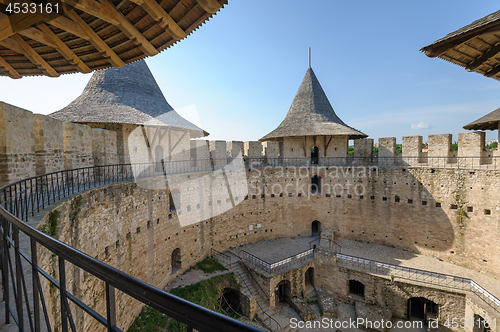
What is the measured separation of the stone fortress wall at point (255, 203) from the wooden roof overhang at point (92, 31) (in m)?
1.61

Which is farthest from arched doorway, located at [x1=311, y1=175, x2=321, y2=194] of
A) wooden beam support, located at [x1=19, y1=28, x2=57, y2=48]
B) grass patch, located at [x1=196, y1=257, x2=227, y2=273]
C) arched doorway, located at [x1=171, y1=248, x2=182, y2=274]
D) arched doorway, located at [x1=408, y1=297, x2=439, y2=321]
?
wooden beam support, located at [x1=19, y1=28, x2=57, y2=48]

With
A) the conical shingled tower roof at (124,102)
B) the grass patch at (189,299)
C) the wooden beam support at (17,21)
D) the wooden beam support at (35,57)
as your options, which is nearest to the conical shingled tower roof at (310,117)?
the conical shingled tower roof at (124,102)

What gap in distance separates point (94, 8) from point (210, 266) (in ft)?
36.8

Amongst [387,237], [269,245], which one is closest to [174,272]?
[269,245]

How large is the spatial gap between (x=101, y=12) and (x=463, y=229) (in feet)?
55.7

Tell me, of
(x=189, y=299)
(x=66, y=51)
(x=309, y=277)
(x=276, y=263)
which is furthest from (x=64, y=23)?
(x=309, y=277)

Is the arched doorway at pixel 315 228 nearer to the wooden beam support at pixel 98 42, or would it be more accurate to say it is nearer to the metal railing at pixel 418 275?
the metal railing at pixel 418 275

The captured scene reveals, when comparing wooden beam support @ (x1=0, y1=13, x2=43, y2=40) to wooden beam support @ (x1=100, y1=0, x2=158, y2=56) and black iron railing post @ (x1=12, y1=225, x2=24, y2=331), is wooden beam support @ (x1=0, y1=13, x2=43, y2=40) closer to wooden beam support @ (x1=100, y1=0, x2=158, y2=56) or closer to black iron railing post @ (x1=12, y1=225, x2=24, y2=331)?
wooden beam support @ (x1=100, y1=0, x2=158, y2=56)

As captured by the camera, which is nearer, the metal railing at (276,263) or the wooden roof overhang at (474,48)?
the wooden roof overhang at (474,48)

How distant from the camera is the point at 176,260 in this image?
11516mm

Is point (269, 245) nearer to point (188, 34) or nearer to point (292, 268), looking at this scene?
point (292, 268)

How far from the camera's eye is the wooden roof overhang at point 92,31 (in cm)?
395

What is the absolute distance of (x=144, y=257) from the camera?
30.0 ft

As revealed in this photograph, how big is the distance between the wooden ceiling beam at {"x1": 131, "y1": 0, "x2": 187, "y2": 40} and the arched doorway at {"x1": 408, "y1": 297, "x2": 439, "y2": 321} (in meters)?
14.2
